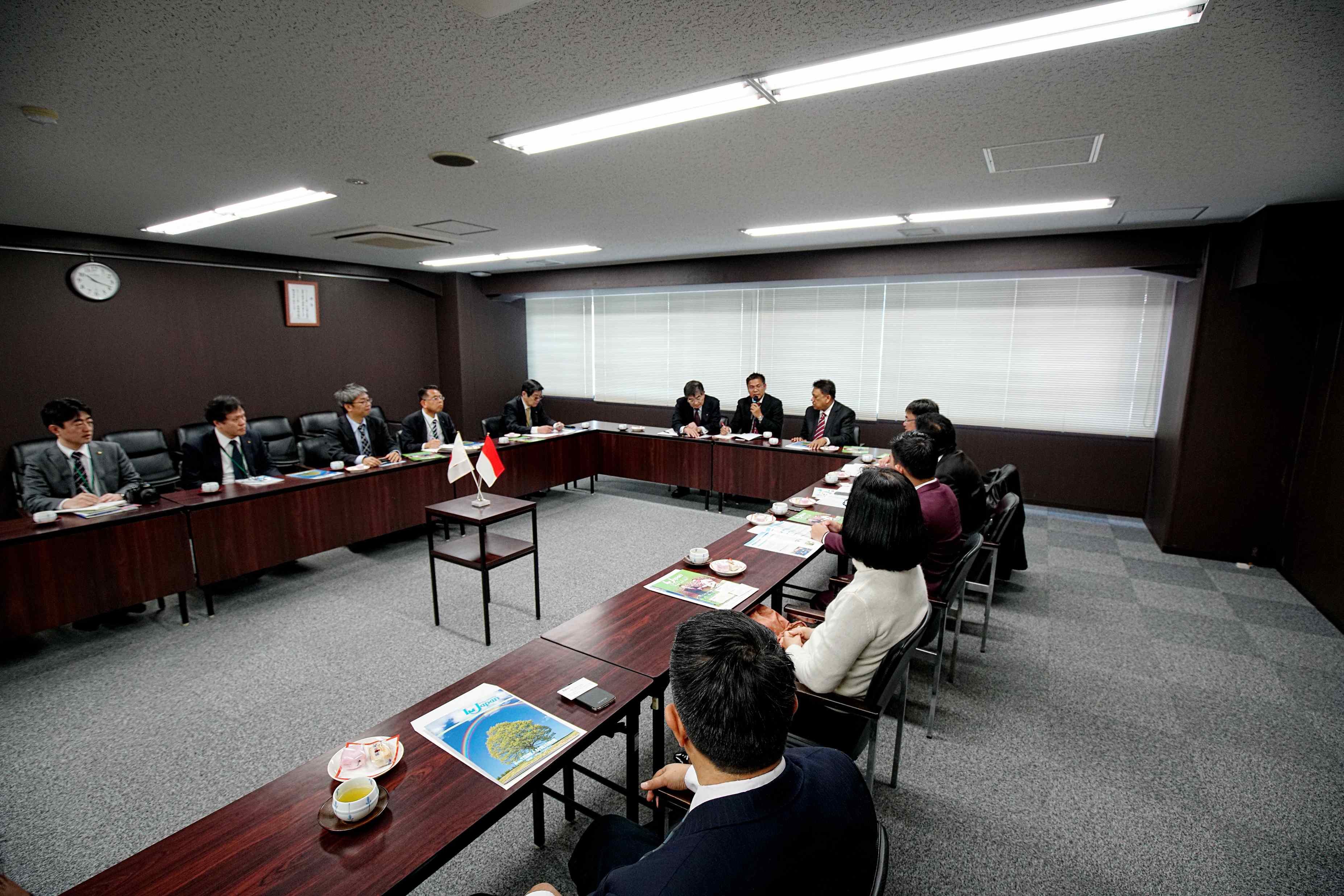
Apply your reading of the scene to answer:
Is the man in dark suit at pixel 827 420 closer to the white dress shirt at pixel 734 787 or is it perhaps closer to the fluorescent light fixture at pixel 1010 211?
the fluorescent light fixture at pixel 1010 211

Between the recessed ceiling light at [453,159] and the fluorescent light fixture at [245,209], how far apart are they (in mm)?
1152

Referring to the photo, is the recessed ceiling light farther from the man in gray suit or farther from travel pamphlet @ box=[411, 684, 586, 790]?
the man in gray suit

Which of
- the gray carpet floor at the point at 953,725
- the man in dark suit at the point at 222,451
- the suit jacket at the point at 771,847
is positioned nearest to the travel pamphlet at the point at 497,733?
the suit jacket at the point at 771,847

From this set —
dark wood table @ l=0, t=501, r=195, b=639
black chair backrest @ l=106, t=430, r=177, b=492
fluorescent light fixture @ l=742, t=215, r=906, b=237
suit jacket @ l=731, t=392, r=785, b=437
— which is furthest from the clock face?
suit jacket @ l=731, t=392, r=785, b=437

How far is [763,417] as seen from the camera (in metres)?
6.57

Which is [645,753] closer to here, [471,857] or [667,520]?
[471,857]

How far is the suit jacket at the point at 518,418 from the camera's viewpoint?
665 cm

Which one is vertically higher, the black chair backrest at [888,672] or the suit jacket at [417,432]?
the suit jacket at [417,432]

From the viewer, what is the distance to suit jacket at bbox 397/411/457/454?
533 centimetres

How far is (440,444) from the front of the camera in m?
5.47

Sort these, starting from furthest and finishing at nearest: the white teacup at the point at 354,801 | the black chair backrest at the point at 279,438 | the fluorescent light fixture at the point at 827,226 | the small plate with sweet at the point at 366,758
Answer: the black chair backrest at the point at 279,438
the fluorescent light fixture at the point at 827,226
the small plate with sweet at the point at 366,758
the white teacup at the point at 354,801

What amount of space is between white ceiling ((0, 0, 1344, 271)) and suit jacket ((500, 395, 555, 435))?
2.88 m

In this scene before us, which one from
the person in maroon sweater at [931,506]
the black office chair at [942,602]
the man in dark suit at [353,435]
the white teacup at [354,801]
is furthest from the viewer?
the man in dark suit at [353,435]

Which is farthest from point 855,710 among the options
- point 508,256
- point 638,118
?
point 508,256
